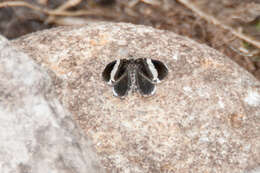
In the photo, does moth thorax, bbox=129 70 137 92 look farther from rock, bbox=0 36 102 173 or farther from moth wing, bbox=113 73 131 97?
rock, bbox=0 36 102 173

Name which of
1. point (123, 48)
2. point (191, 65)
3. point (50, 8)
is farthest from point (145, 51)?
point (50, 8)

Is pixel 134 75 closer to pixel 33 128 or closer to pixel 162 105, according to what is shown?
pixel 162 105

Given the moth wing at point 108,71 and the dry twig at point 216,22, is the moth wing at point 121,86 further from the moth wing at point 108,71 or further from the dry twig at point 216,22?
the dry twig at point 216,22

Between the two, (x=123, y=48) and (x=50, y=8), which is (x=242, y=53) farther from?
(x=50, y=8)

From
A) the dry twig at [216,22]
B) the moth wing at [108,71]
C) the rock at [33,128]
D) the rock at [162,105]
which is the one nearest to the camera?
the rock at [33,128]

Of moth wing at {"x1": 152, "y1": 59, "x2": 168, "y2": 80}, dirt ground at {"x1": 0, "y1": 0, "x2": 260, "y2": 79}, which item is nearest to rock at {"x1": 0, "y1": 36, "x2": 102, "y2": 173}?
moth wing at {"x1": 152, "y1": 59, "x2": 168, "y2": 80}

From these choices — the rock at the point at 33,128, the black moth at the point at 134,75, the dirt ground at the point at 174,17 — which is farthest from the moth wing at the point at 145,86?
the dirt ground at the point at 174,17
